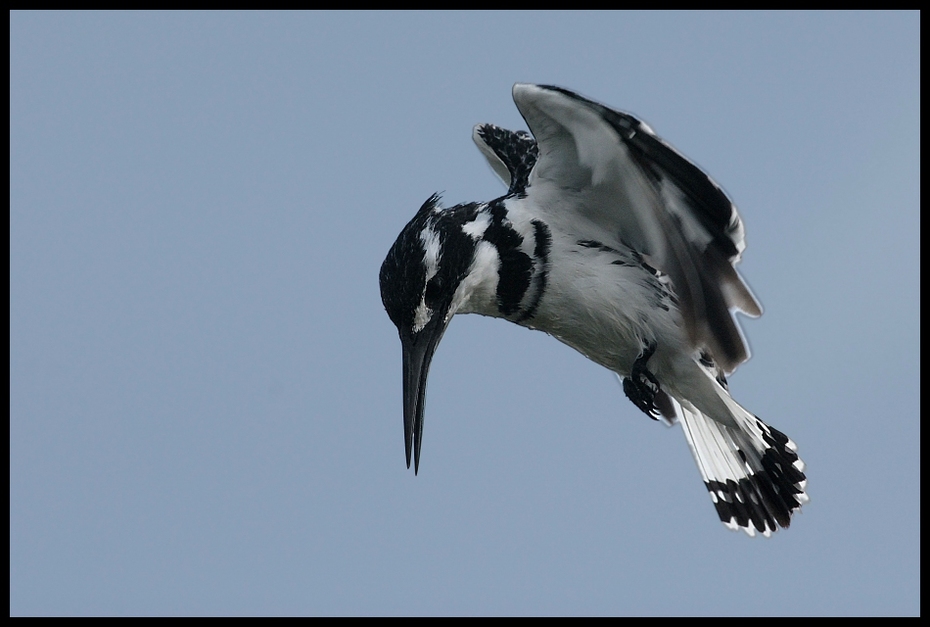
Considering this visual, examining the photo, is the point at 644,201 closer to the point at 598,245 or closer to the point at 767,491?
the point at 598,245

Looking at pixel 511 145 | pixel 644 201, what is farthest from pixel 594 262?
pixel 511 145

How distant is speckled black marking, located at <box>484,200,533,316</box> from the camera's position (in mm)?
4996

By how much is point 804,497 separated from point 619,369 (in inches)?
59.7

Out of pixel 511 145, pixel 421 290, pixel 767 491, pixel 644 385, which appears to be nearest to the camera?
pixel 421 290

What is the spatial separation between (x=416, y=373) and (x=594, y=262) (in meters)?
0.98

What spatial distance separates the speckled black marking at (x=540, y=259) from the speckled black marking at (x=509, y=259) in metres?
0.04

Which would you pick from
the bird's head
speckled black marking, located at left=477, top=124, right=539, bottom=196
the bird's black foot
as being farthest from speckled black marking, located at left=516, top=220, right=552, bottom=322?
speckled black marking, located at left=477, top=124, right=539, bottom=196

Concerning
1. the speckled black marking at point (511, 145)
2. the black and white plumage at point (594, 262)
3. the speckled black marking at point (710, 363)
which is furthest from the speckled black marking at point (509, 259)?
the speckled black marking at point (511, 145)

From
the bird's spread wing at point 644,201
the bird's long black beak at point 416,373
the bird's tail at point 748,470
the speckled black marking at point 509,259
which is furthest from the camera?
the bird's tail at point 748,470

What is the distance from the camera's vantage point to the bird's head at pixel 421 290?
470 centimetres

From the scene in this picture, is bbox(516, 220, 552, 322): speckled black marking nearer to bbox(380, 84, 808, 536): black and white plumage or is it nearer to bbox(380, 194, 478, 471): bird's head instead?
bbox(380, 84, 808, 536): black and white plumage

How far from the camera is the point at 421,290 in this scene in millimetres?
4691

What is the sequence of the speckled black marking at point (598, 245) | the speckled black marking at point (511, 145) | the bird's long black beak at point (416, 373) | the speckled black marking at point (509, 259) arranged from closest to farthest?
the bird's long black beak at point (416, 373) → the speckled black marking at point (509, 259) → the speckled black marking at point (598, 245) → the speckled black marking at point (511, 145)

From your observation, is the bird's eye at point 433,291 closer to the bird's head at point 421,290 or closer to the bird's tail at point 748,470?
the bird's head at point 421,290
